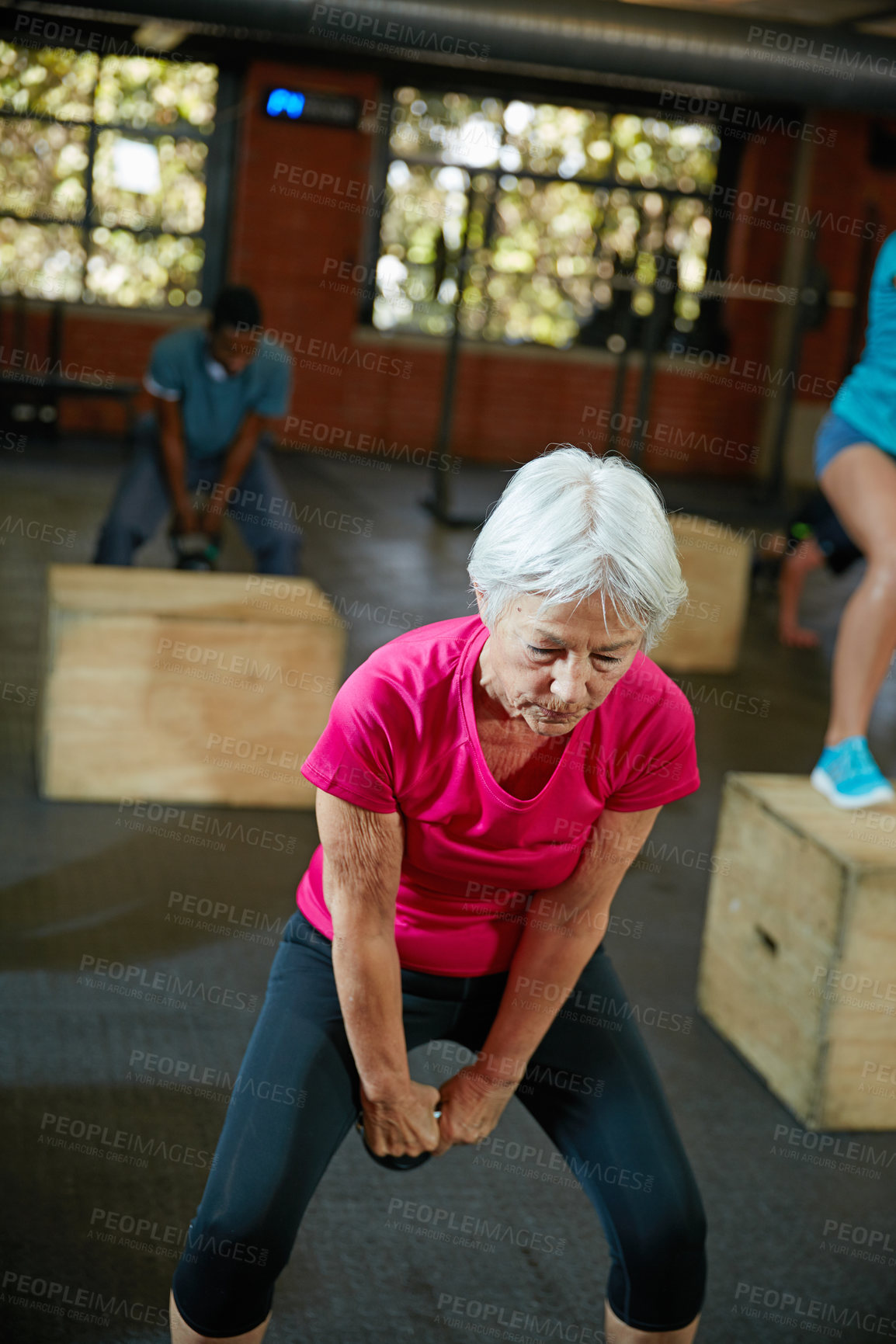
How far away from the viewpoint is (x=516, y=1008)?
1.49 m

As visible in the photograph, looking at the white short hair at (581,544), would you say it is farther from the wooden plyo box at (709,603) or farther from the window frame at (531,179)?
the window frame at (531,179)

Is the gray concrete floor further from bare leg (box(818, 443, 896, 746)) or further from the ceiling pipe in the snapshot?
the ceiling pipe

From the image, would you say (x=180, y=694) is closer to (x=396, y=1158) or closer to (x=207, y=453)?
(x=207, y=453)

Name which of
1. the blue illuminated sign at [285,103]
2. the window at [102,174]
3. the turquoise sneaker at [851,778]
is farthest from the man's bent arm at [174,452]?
the blue illuminated sign at [285,103]

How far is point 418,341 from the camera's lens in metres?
9.78

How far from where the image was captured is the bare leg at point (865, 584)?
2.49 m

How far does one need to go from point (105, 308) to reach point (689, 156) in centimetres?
452

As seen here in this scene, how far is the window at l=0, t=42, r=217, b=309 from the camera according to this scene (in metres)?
8.74

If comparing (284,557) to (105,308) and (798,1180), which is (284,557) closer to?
(798,1180)

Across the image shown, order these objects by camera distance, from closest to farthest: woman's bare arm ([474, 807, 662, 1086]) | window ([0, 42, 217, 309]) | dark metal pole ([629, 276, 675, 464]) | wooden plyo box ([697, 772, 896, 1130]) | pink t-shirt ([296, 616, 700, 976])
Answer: pink t-shirt ([296, 616, 700, 976]) → woman's bare arm ([474, 807, 662, 1086]) → wooden plyo box ([697, 772, 896, 1130]) → dark metal pole ([629, 276, 675, 464]) → window ([0, 42, 217, 309])

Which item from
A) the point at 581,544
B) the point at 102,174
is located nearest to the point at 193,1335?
the point at 581,544

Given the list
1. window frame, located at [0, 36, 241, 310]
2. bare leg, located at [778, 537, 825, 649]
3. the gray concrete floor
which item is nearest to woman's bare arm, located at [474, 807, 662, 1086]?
the gray concrete floor

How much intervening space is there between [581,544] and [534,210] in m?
9.04

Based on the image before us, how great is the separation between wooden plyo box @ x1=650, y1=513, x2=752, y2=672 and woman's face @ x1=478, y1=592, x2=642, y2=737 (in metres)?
3.82
